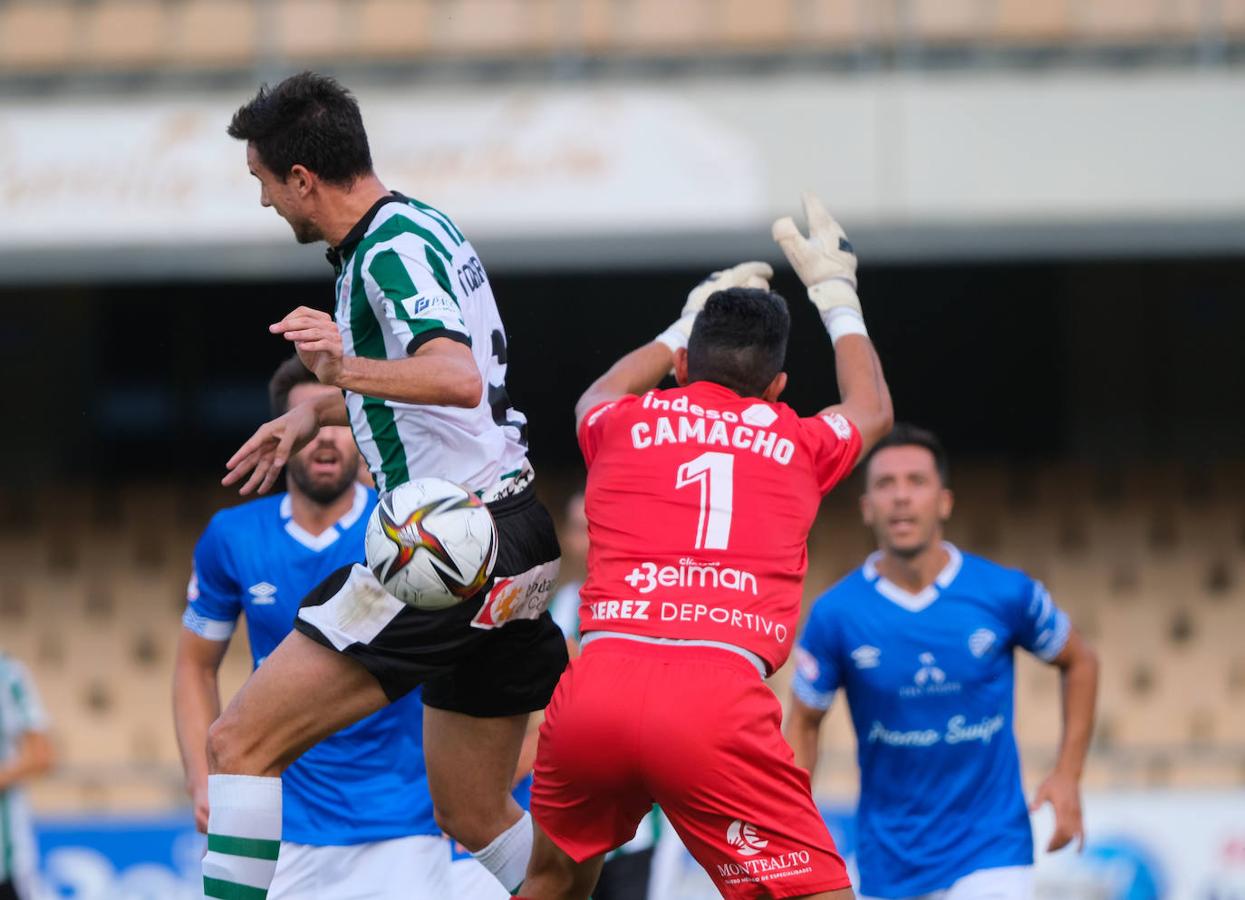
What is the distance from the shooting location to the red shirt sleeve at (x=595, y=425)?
4.36 meters

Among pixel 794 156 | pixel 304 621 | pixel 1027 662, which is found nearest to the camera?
pixel 304 621

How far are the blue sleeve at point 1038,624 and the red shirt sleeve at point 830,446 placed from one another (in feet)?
6.24

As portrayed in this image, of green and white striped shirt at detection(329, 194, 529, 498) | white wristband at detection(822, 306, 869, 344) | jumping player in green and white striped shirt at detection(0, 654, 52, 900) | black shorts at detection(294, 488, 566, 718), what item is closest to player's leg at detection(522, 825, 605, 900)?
black shorts at detection(294, 488, 566, 718)

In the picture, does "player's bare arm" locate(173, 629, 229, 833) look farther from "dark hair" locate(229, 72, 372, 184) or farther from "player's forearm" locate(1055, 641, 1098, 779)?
"player's forearm" locate(1055, 641, 1098, 779)

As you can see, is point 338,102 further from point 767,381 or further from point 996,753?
point 996,753

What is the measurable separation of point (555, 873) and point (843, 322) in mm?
1580

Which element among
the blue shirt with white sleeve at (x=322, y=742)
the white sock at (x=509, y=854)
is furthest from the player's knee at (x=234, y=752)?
the blue shirt with white sleeve at (x=322, y=742)

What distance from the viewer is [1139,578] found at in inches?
478

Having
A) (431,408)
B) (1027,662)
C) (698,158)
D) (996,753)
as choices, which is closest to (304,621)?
(431,408)

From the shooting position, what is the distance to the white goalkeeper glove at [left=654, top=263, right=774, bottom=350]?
16.2 ft

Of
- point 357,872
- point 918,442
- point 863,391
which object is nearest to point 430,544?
point 863,391

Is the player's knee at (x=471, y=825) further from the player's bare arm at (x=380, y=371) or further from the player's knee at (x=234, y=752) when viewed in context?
the player's bare arm at (x=380, y=371)

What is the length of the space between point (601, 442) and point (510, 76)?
6.79 meters

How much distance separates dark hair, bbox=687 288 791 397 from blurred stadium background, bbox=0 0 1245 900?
5130mm
